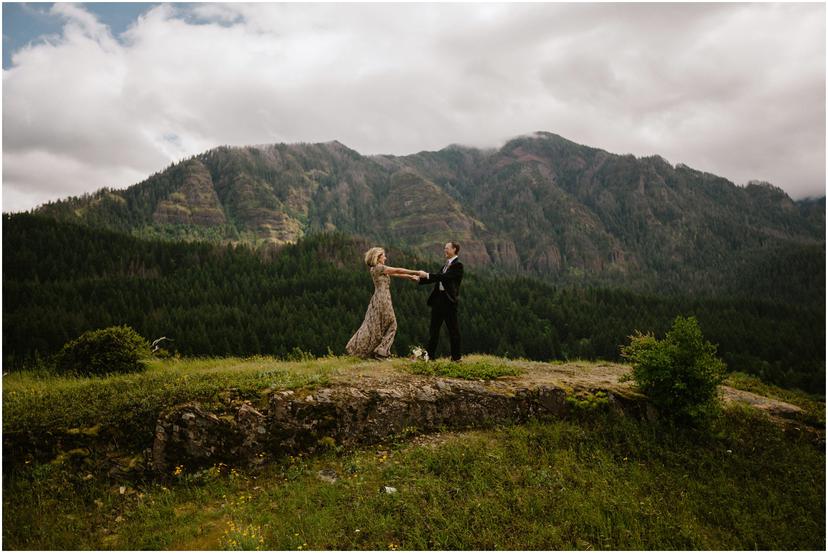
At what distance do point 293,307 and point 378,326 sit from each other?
116 meters

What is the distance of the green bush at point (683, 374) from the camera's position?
12.2 meters

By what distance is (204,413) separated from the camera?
414 inches

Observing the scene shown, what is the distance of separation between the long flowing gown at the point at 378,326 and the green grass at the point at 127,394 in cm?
205

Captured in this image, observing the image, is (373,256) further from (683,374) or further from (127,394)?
(683,374)

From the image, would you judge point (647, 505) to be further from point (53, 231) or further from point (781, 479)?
point (53, 231)

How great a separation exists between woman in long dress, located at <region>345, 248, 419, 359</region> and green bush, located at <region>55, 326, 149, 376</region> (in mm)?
7502

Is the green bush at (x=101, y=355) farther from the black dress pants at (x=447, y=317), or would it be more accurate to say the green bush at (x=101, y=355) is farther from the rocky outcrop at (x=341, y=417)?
the black dress pants at (x=447, y=317)

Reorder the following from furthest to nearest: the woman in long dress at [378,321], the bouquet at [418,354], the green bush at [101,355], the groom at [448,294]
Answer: the woman in long dress at [378,321] < the bouquet at [418,354] < the green bush at [101,355] < the groom at [448,294]

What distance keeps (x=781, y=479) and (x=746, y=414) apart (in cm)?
313

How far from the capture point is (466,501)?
9219mm

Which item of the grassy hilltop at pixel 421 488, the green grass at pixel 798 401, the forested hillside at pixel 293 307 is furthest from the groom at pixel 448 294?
the forested hillside at pixel 293 307

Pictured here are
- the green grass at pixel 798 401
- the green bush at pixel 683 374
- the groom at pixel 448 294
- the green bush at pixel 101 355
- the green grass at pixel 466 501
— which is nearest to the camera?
the green grass at pixel 466 501

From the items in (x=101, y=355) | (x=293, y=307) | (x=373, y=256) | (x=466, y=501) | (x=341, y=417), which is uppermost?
(x=373, y=256)

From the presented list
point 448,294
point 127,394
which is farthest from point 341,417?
point 127,394
